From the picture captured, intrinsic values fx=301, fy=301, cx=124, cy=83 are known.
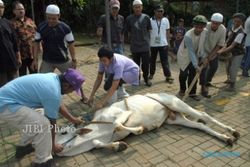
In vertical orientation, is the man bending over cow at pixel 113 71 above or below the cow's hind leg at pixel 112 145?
above

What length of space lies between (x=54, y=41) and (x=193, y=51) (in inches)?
103

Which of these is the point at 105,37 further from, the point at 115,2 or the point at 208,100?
the point at 208,100

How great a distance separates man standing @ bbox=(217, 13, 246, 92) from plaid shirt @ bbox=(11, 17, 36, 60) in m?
3.79

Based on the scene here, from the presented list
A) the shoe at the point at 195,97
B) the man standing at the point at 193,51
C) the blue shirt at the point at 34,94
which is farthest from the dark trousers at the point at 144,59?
the blue shirt at the point at 34,94

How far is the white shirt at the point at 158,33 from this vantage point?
7230mm

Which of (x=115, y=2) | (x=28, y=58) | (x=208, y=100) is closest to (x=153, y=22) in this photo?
(x=115, y=2)

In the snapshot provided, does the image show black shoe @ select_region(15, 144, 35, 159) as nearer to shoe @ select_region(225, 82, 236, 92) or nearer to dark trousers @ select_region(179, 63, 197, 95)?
dark trousers @ select_region(179, 63, 197, 95)

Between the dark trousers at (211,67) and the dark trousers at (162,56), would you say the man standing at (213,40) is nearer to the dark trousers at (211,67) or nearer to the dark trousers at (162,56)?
the dark trousers at (211,67)

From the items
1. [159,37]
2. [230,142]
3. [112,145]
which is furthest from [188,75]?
[112,145]

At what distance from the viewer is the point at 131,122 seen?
409cm

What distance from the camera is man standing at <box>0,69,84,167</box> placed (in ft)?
10.8

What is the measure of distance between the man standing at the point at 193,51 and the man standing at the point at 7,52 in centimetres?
315

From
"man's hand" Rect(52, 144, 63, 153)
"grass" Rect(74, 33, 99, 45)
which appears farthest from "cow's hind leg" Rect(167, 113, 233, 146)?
"grass" Rect(74, 33, 99, 45)

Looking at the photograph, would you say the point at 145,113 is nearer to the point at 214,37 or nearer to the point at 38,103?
the point at 38,103
